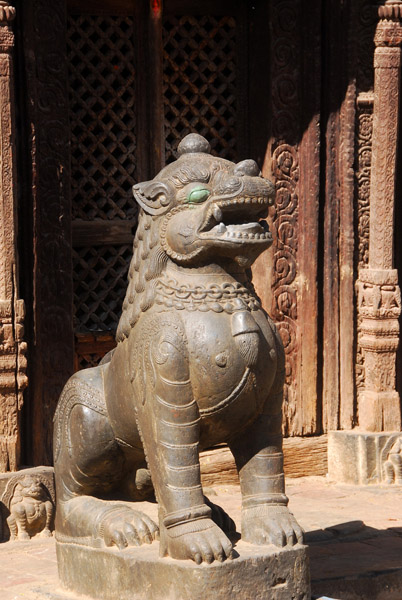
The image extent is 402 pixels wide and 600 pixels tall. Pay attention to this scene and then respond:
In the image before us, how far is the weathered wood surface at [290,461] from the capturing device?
7.27 meters

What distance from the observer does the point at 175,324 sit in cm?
461

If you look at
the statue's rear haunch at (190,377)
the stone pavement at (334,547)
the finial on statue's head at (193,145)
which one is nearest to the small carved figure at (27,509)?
the stone pavement at (334,547)

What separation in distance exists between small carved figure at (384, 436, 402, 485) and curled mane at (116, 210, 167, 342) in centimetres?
308

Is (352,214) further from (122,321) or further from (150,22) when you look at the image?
(122,321)

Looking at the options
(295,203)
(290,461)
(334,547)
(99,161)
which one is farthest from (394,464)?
(99,161)

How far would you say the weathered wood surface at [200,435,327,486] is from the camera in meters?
7.27

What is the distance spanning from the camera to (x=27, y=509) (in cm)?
633

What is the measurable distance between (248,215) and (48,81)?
7.51 ft

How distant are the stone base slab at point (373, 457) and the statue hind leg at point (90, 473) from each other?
2.67 metres

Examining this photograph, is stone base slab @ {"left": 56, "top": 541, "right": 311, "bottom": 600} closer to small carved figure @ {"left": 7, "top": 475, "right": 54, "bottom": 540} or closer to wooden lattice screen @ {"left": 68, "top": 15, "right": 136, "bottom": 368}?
small carved figure @ {"left": 7, "top": 475, "right": 54, "bottom": 540}

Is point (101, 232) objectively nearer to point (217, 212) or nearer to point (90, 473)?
point (90, 473)

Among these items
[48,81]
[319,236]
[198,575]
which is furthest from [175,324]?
[319,236]

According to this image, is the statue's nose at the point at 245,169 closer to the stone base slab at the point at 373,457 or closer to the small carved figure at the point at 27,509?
the small carved figure at the point at 27,509

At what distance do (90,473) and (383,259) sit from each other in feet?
9.98
